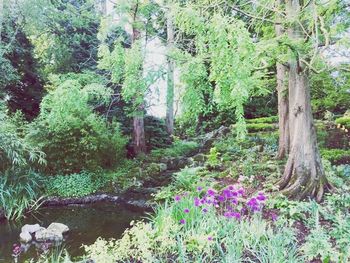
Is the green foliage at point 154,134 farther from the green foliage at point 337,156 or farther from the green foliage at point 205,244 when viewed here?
the green foliage at point 205,244

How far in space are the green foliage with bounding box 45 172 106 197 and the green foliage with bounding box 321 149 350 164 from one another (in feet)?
17.4

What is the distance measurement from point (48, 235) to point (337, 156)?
6.27 metres

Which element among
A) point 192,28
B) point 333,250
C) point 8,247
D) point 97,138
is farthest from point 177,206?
point 97,138

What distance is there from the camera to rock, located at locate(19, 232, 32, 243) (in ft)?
17.0

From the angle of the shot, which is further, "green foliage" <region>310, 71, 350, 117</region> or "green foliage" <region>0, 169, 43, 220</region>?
"green foliage" <region>310, 71, 350, 117</region>

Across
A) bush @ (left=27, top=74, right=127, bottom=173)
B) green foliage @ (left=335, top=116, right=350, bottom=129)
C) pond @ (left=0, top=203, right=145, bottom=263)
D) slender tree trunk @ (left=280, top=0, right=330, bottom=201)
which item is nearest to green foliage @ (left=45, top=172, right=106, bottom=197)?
bush @ (left=27, top=74, right=127, bottom=173)

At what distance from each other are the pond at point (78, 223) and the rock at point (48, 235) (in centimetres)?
14

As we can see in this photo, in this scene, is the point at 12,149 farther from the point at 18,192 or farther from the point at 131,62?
the point at 131,62

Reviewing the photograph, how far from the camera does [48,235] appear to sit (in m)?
5.27

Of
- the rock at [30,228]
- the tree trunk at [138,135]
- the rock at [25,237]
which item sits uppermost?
the tree trunk at [138,135]

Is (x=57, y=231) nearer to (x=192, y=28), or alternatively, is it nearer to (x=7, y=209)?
(x=7, y=209)

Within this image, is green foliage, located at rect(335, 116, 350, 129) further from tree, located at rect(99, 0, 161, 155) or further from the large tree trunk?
tree, located at rect(99, 0, 161, 155)

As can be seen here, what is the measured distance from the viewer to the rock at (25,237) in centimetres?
519

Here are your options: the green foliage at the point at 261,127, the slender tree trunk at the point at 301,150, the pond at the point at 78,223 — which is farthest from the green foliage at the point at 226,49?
the green foliage at the point at 261,127
